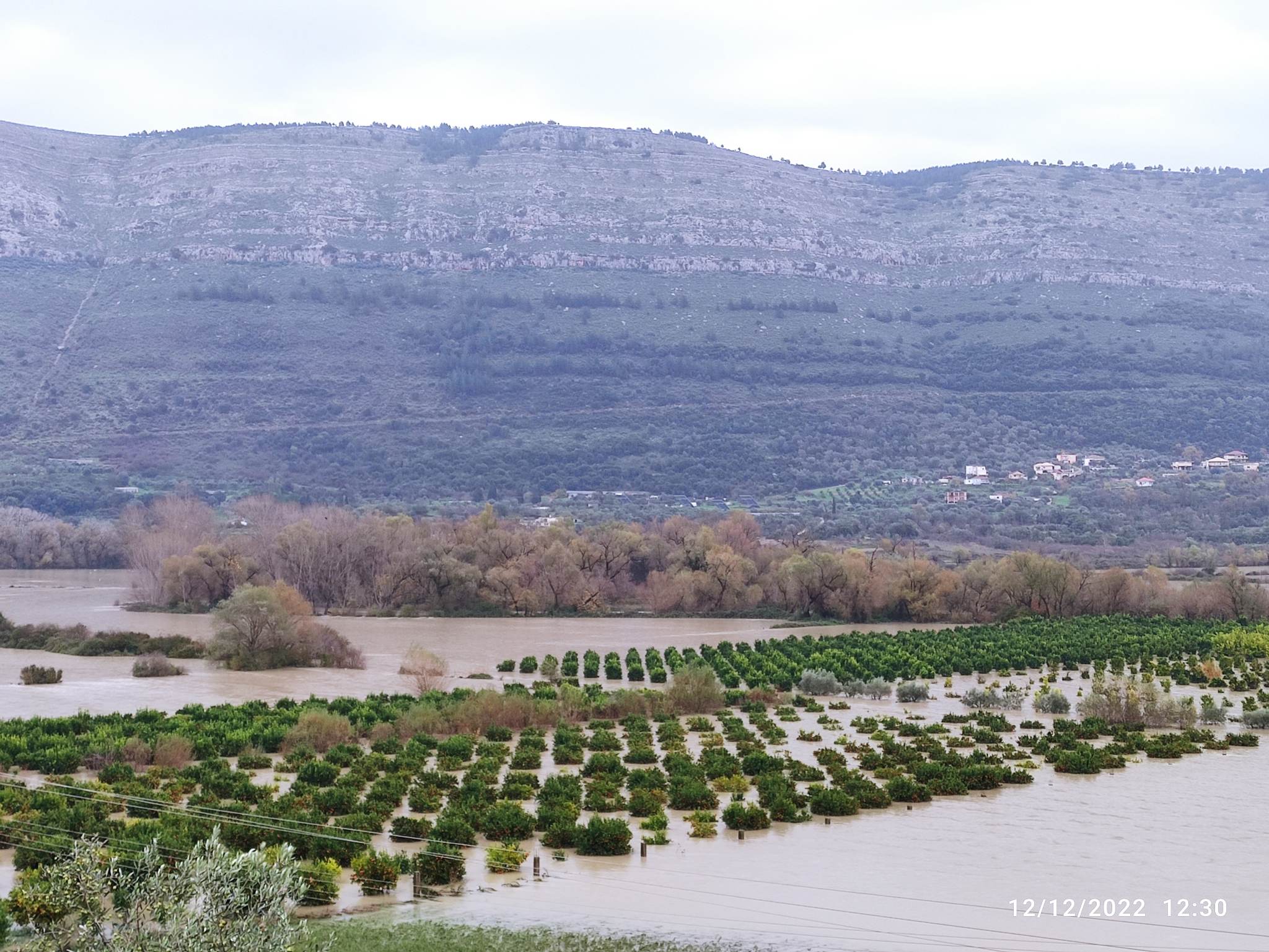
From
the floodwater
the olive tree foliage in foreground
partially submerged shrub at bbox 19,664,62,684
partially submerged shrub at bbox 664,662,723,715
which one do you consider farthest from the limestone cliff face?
the olive tree foliage in foreground

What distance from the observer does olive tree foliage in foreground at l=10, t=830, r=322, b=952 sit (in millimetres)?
9672

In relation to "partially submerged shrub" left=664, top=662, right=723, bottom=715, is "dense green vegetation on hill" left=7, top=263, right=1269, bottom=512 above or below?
above


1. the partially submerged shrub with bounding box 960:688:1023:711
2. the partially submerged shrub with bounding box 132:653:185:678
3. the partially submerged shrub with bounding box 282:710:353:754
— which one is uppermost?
the partially submerged shrub with bounding box 282:710:353:754

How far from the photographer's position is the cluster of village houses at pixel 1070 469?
91.7 metres

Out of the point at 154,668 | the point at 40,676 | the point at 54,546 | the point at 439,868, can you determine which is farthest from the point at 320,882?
the point at 54,546

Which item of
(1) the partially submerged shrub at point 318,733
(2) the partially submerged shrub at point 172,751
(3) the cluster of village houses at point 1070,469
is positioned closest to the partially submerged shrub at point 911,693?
(1) the partially submerged shrub at point 318,733

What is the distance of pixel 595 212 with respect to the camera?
4751 inches

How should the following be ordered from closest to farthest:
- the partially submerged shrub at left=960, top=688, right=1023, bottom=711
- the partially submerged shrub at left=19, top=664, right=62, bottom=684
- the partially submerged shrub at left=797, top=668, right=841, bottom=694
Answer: the partially submerged shrub at left=960, top=688, right=1023, bottom=711 → the partially submerged shrub at left=797, top=668, right=841, bottom=694 → the partially submerged shrub at left=19, top=664, right=62, bottom=684

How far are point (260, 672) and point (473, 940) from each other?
28.5 metres

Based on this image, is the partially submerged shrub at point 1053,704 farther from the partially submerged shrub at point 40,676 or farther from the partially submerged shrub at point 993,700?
the partially submerged shrub at point 40,676

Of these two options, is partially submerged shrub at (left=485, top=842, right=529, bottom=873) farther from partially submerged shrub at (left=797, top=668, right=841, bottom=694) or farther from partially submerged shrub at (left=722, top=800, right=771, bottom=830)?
partially submerged shrub at (left=797, top=668, right=841, bottom=694)

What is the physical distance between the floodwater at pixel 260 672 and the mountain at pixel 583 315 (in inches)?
889

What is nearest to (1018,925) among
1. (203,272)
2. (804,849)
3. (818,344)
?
(804,849)

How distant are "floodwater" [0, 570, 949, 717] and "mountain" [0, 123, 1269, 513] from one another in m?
22.6
